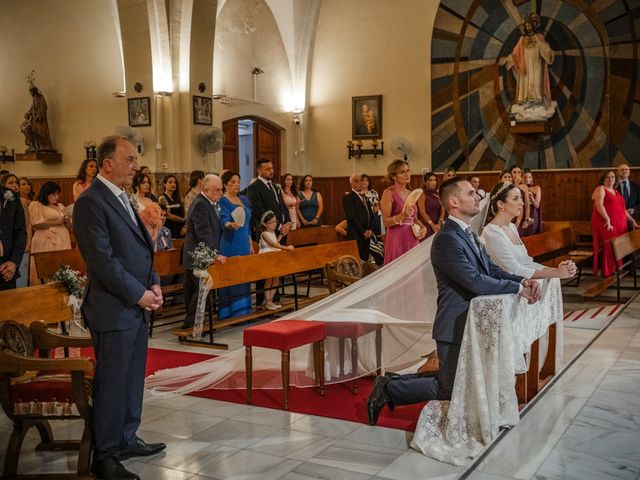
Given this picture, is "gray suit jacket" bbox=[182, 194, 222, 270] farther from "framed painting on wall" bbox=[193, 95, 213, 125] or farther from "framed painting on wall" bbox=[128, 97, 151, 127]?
"framed painting on wall" bbox=[128, 97, 151, 127]

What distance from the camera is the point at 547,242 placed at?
9367 millimetres

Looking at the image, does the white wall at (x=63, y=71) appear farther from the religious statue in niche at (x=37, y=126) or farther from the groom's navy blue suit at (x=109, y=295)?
the groom's navy blue suit at (x=109, y=295)

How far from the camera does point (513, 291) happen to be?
384 centimetres

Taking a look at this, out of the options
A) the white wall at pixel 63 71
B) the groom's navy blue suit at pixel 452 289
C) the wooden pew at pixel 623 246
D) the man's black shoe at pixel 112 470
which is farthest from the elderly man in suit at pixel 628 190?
the man's black shoe at pixel 112 470

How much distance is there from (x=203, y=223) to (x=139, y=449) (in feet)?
10.8

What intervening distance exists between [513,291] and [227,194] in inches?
162

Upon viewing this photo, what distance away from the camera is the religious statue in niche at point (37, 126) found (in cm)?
1287

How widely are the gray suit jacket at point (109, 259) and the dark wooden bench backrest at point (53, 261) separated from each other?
3428 mm

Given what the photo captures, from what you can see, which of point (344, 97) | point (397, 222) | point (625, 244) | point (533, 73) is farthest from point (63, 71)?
point (625, 244)

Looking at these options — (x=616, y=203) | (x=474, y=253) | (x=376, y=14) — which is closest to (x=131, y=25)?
(x=376, y=14)

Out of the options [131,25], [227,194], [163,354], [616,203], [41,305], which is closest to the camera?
[41,305]

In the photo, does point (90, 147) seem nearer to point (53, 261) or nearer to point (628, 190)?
point (53, 261)

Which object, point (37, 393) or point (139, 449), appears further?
point (139, 449)

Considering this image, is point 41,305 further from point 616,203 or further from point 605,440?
point 616,203
